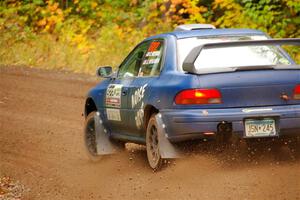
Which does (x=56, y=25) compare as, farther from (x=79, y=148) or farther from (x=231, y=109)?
(x=231, y=109)

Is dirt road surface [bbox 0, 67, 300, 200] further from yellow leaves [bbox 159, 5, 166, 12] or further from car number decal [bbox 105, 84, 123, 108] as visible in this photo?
yellow leaves [bbox 159, 5, 166, 12]

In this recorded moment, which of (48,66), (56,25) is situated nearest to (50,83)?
(48,66)

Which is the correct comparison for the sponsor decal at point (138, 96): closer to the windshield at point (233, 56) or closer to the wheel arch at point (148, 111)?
the wheel arch at point (148, 111)

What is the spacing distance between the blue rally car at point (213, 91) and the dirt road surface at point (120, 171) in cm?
30

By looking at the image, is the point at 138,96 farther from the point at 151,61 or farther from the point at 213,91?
the point at 213,91

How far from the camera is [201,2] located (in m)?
23.5

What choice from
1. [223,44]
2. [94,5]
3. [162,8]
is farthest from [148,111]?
[94,5]

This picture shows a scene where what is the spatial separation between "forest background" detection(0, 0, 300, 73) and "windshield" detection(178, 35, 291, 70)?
9052 millimetres

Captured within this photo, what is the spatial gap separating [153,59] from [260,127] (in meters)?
1.78

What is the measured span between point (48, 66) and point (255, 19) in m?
6.55

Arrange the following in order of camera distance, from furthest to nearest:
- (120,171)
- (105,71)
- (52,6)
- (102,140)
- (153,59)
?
1. (52,6)
2. (102,140)
3. (105,71)
4. (120,171)
5. (153,59)

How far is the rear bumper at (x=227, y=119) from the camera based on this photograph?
28.2 feet

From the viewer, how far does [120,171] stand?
10.2m

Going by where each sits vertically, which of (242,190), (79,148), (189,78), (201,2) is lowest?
(201,2)
